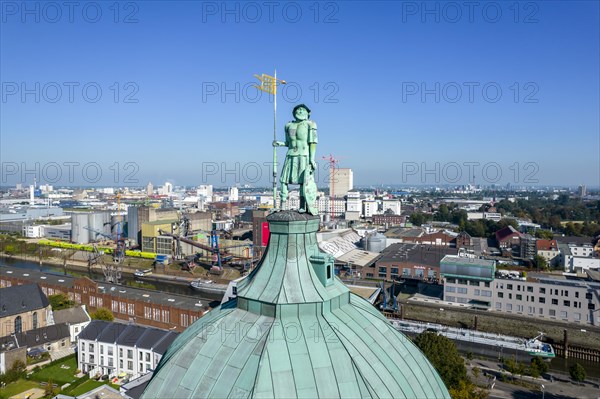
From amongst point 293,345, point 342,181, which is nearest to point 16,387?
point 293,345

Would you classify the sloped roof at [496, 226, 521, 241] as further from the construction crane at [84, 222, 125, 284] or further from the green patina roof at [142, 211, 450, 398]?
the green patina roof at [142, 211, 450, 398]

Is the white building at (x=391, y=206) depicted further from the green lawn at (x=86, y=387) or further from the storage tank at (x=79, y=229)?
the green lawn at (x=86, y=387)

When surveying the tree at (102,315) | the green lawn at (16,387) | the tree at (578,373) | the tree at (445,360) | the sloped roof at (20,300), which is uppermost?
the sloped roof at (20,300)

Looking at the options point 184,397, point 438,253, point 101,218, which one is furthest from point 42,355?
point 101,218

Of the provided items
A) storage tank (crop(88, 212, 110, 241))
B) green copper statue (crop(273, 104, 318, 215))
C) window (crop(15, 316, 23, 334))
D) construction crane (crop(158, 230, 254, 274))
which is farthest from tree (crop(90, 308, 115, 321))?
storage tank (crop(88, 212, 110, 241))

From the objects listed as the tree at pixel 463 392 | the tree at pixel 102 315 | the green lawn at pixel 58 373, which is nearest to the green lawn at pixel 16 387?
the green lawn at pixel 58 373
